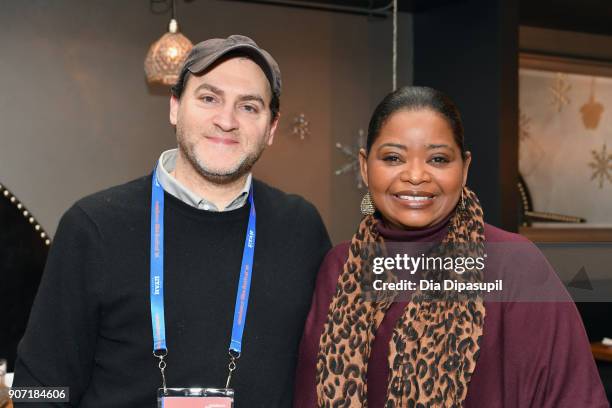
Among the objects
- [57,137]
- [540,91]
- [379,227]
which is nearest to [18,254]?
[57,137]

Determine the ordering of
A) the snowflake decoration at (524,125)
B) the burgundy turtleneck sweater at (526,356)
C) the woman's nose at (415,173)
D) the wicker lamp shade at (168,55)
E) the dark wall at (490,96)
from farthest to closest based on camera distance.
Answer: the snowflake decoration at (524,125) < the dark wall at (490,96) < the wicker lamp shade at (168,55) < the woman's nose at (415,173) < the burgundy turtleneck sweater at (526,356)

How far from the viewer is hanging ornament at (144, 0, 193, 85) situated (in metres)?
3.56

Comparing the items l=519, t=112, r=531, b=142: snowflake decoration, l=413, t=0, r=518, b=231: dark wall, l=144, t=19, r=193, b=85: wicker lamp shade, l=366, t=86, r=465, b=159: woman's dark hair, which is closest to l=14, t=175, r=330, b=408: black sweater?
l=366, t=86, r=465, b=159: woman's dark hair

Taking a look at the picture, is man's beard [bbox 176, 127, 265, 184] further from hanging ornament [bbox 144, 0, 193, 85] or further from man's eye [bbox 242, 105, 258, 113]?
hanging ornament [bbox 144, 0, 193, 85]

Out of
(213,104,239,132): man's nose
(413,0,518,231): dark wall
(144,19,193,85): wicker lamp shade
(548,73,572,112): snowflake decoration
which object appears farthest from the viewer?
(548,73,572,112): snowflake decoration

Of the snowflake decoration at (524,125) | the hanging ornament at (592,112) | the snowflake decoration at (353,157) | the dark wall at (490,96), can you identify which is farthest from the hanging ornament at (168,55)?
the hanging ornament at (592,112)

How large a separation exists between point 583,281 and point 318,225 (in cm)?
136

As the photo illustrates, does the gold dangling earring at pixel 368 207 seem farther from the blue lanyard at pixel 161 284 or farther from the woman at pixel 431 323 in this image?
the blue lanyard at pixel 161 284

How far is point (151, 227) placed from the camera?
1.75 metres

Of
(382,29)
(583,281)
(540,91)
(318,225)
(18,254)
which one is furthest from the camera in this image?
(540,91)

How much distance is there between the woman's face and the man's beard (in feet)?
0.99

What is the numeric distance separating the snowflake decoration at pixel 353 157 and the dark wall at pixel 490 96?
0.72 m

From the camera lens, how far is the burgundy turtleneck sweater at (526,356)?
4.91 feet

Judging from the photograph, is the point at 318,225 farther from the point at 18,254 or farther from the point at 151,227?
the point at 18,254
